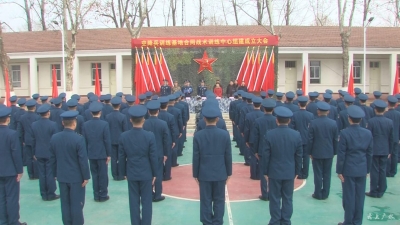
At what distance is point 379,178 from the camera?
23.6 feet

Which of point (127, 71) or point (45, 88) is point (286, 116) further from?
point (45, 88)

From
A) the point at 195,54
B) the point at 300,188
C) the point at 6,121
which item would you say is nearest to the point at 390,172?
the point at 300,188

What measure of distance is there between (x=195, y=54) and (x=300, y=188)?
1428 cm

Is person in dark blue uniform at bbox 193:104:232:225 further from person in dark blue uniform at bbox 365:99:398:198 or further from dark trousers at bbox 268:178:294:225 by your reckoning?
person in dark blue uniform at bbox 365:99:398:198

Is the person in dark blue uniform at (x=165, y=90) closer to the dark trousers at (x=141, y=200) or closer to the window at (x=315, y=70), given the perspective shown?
the window at (x=315, y=70)

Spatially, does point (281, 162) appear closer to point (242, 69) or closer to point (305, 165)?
point (305, 165)

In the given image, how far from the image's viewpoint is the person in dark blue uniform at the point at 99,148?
6.99m

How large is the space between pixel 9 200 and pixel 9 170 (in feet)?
1.38

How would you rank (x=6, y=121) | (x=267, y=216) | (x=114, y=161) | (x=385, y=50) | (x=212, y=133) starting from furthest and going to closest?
(x=385, y=50), (x=114, y=161), (x=267, y=216), (x=6, y=121), (x=212, y=133)

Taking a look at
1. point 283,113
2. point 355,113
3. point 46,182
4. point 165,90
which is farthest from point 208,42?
point 283,113

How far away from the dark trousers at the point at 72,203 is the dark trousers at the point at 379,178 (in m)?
4.98

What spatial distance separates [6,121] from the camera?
5.79 meters

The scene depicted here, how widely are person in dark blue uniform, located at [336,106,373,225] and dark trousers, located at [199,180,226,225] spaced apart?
68.4 inches

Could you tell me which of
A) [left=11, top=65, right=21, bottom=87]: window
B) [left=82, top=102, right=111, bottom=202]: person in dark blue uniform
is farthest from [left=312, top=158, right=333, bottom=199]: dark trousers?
[left=11, top=65, right=21, bottom=87]: window
